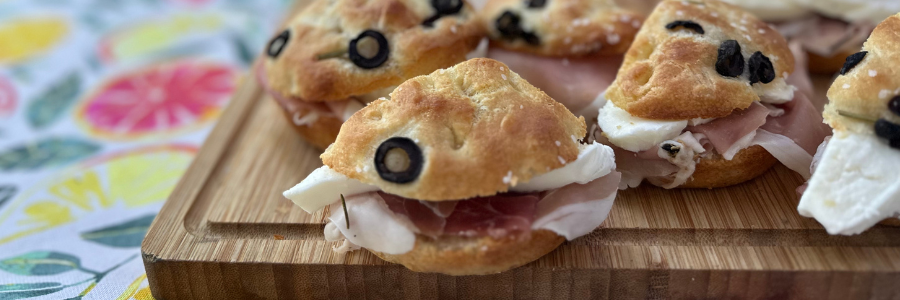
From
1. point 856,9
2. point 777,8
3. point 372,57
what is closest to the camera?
point 372,57

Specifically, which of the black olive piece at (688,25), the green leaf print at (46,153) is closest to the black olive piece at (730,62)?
the black olive piece at (688,25)

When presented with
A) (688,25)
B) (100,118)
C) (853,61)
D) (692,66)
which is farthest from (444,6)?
(100,118)

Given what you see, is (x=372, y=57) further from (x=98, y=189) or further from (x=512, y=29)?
(x=98, y=189)

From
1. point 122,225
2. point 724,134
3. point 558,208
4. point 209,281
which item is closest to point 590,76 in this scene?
point 724,134

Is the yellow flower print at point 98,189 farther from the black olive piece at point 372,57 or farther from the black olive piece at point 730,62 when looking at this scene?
the black olive piece at point 730,62

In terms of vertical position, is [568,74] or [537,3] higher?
[537,3]

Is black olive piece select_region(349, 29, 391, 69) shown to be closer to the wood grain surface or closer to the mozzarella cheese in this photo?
the wood grain surface

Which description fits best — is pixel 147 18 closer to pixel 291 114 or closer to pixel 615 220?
pixel 291 114
